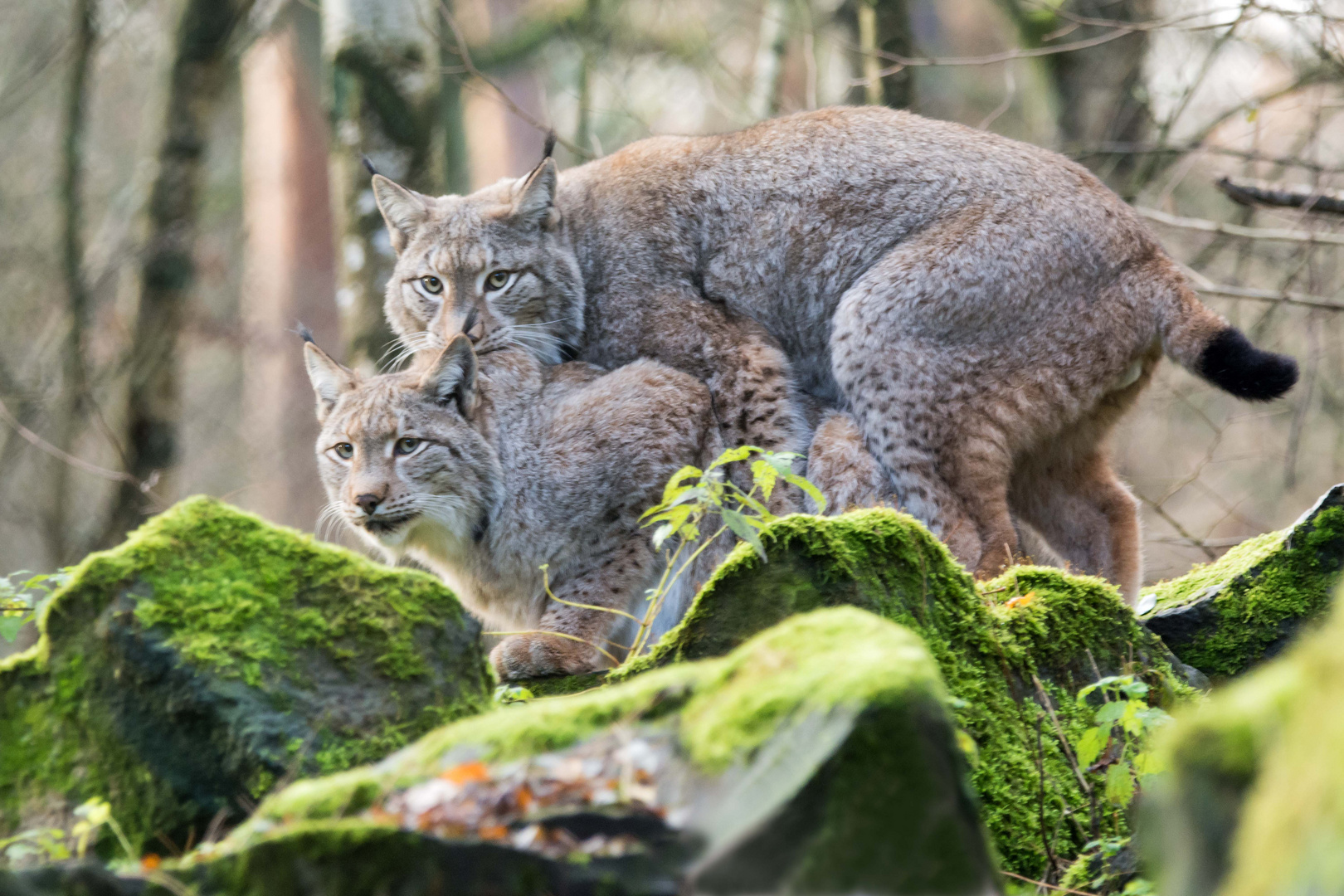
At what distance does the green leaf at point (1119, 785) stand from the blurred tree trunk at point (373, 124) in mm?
4883

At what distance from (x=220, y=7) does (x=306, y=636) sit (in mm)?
7942

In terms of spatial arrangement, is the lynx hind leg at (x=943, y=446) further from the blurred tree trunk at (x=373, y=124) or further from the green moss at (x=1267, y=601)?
the blurred tree trunk at (x=373, y=124)

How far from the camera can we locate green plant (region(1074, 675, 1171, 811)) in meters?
3.11

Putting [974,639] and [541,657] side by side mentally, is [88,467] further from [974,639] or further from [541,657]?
[974,639]

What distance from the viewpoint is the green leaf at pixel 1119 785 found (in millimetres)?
3186

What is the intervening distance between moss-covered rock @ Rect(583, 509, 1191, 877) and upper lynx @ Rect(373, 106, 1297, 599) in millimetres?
1100

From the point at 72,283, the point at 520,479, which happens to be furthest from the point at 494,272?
the point at 72,283

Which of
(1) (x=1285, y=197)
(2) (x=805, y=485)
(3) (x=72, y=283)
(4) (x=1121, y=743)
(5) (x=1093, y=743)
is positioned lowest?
(4) (x=1121, y=743)

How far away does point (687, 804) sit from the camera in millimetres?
2082

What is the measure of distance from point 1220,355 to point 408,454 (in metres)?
3.06

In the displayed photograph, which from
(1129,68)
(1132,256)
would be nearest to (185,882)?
(1132,256)

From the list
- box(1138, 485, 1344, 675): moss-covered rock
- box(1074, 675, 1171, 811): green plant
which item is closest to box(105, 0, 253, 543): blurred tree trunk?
box(1138, 485, 1344, 675): moss-covered rock

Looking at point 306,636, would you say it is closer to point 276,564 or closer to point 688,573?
point 276,564

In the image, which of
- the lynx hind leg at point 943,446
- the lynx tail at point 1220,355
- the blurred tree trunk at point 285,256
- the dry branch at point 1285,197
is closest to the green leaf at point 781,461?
the lynx hind leg at point 943,446
